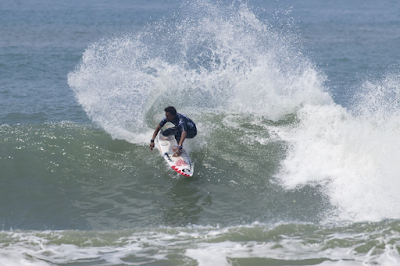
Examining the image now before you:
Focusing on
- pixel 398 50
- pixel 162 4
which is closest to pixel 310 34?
pixel 398 50

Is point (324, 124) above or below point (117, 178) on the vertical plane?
above

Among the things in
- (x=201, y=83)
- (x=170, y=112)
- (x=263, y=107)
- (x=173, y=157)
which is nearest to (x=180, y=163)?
(x=173, y=157)

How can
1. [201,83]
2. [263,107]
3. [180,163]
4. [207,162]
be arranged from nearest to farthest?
[180,163]
[207,162]
[263,107]
[201,83]

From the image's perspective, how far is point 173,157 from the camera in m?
11.4

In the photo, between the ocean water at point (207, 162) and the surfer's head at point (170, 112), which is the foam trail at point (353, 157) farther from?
the surfer's head at point (170, 112)

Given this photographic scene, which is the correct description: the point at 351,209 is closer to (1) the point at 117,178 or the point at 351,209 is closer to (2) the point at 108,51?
(1) the point at 117,178

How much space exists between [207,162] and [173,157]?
1.03 metres

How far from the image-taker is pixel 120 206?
9773 mm

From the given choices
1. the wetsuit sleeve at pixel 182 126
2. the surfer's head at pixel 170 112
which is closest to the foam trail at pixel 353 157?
the wetsuit sleeve at pixel 182 126

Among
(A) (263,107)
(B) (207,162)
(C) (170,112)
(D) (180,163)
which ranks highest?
(A) (263,107)

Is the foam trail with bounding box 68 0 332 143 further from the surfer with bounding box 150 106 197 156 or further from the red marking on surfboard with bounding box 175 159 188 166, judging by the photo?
the red marking on surfboard with bounding box 175 159 188 166

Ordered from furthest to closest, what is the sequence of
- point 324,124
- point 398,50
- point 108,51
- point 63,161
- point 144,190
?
point 398,50 < point 108,51 < point 324,124 < point 63,161 < point 144,190

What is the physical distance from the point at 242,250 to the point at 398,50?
2323 centimetres

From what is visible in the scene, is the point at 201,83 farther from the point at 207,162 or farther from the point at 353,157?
the point at 353,157
